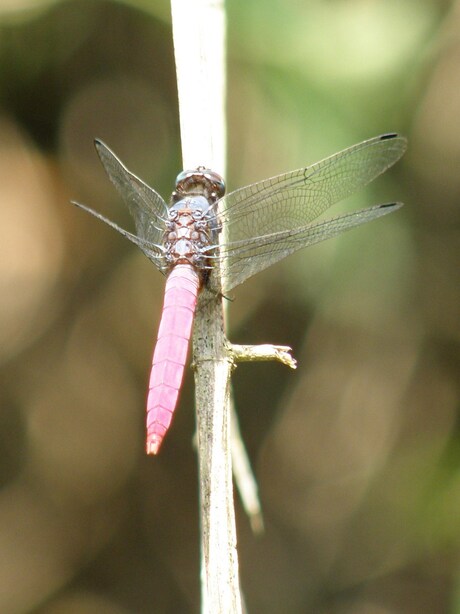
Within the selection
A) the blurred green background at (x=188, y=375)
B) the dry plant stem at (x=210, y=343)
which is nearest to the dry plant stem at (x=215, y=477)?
the dry plant stem at (x=210, y=343)

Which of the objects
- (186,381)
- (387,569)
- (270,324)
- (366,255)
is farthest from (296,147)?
(387,569)

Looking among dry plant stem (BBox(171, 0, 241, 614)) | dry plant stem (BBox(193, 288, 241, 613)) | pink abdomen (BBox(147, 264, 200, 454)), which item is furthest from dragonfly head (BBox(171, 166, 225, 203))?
dry plant stem (BBox(193, 288, 241, 613))

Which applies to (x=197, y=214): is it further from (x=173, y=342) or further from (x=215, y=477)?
(x=215, y=477)

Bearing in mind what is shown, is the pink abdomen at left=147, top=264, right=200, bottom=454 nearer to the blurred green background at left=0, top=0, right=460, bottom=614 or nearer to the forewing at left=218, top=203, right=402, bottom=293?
the forewing at left=218, top=203, right=402, bottom=293

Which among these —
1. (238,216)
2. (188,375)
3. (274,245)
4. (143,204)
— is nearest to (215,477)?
(274,245)

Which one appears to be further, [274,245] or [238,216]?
[238,216]

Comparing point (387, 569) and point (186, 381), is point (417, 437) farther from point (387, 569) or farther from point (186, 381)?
point (186, 381)

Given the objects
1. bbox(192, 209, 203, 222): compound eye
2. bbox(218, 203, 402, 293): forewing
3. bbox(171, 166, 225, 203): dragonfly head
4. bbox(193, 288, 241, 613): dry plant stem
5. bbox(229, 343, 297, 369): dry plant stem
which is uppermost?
bbox(171, 166, 225, 203): dragonfly head

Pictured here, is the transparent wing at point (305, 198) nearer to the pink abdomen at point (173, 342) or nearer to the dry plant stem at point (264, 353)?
the pink abdomen at point (173, 342)
